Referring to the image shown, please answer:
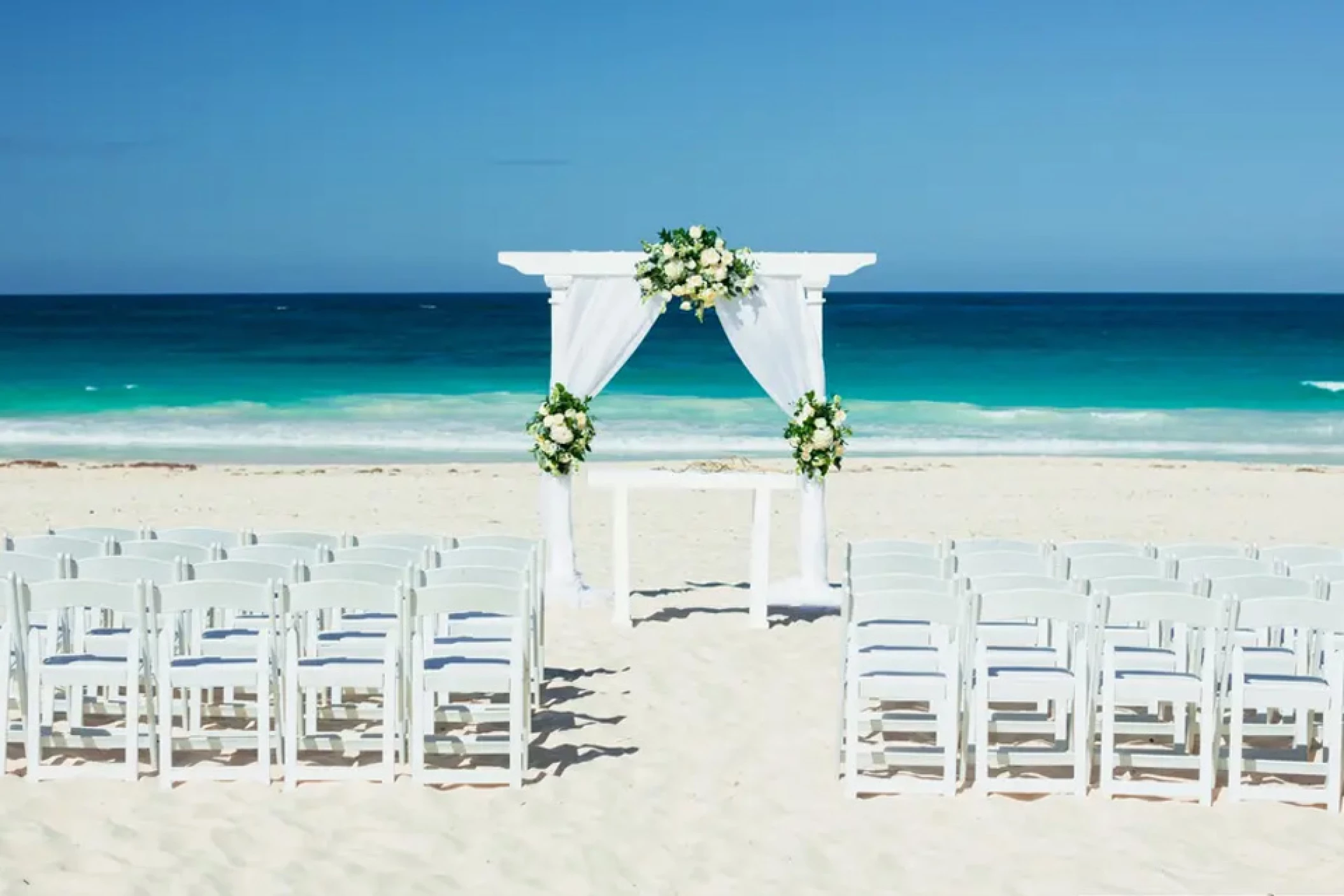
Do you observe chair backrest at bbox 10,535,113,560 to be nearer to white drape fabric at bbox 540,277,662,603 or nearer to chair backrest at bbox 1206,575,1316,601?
white drape fabric at bbox 540,277,662,603

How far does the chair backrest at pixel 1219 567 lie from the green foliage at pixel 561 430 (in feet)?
13.1

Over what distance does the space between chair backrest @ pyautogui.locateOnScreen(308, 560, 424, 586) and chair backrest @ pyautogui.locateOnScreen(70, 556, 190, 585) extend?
0.68 m

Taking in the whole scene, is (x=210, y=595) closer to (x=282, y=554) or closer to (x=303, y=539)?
(x=282, y=554)

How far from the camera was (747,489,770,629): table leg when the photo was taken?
9438mm

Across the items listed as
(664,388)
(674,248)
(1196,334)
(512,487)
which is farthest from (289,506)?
(1196,334)

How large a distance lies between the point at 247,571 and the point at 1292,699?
4.43 metres

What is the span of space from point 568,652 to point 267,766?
9.40ft

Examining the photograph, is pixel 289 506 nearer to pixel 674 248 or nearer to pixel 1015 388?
pixel 674 248

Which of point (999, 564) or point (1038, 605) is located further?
point (999, 564)

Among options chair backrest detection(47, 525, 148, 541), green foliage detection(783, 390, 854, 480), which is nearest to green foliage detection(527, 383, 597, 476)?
green foliage detection(783, 390, 854, 480)

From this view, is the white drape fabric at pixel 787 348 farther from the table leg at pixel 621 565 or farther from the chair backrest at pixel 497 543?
the chair backrest at pixel 497 543

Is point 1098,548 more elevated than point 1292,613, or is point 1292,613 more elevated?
point 1098,548

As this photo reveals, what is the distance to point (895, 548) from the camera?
7793mm

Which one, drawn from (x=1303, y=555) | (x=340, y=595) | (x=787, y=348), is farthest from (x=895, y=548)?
(x=340, y=595)
